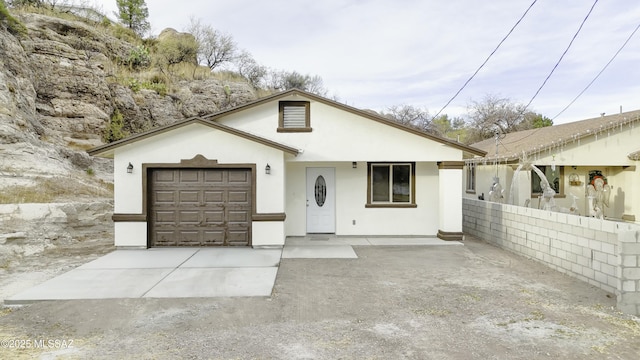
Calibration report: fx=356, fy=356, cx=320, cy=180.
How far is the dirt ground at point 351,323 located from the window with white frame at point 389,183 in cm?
449

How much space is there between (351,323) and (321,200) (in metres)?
6.67

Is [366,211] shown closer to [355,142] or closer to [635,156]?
[355,142]

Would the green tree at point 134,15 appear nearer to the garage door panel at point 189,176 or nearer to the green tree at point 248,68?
the green tree at point 248,68

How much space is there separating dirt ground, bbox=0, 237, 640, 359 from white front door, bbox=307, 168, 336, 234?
4365 millimetres

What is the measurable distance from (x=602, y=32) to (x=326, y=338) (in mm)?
11709

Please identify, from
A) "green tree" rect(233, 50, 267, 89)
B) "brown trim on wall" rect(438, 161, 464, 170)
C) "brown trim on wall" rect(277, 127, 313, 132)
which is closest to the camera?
"brown trim on wall" rect(438, 161, 464, 170)

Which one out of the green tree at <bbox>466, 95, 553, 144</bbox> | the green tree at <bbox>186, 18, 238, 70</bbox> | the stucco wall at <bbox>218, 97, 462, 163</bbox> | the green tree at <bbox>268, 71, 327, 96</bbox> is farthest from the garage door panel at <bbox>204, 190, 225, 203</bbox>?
the green tree at <bbox>466, 95, 553, 144</bbox>

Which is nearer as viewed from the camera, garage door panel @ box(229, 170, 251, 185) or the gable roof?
the gable roof

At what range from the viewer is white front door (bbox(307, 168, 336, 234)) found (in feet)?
36.9

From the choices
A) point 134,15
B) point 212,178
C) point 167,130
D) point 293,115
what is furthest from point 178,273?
point 134,15

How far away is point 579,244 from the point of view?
6.81 metres

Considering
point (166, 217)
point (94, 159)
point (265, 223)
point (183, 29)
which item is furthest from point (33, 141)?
point (183, 29)

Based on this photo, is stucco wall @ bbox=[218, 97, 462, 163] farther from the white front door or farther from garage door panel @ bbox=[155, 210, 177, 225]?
garage door panel @ bbox=[155, 210, 177, 225]

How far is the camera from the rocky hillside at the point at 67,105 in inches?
400
